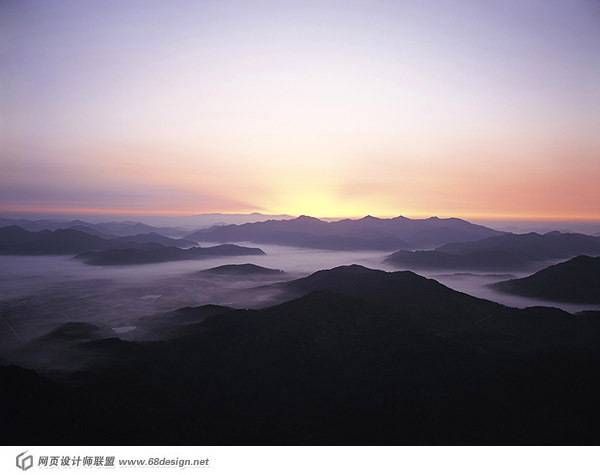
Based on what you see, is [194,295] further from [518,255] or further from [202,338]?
[518,255]

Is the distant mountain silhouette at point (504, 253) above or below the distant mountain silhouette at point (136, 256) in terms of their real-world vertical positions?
above

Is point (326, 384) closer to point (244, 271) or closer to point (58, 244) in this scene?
point (244, 271)

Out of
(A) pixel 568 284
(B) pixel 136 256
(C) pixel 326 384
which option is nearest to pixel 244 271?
(B) pixel 136 256

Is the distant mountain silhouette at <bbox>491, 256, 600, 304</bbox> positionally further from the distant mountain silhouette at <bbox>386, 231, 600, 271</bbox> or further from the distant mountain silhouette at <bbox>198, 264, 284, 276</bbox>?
the distant mountain silhouette at <bbox>198, 264, 284, 276</bbox>
